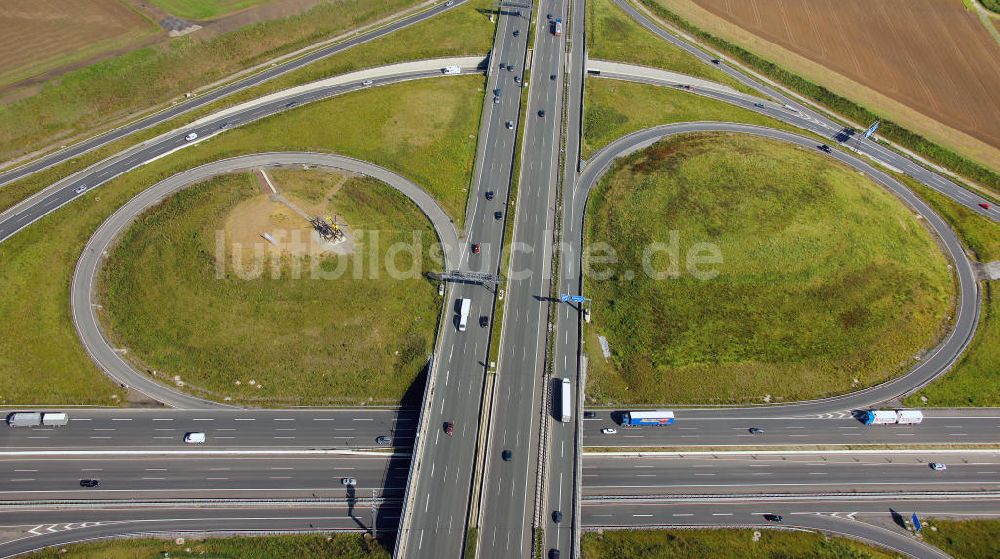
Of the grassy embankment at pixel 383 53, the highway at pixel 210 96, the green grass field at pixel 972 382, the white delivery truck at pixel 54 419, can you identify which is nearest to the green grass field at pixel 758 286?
the green grass field at pixel 972 382

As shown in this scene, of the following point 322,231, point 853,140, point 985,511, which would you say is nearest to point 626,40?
point 853,140

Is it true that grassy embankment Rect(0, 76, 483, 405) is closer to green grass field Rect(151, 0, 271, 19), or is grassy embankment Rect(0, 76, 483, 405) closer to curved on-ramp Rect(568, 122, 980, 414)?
curved on-ramp Rect(568, 122, 980, 414)

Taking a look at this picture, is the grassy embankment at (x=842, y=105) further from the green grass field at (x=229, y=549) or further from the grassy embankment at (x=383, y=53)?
the green grass field at (x=229, y=549)

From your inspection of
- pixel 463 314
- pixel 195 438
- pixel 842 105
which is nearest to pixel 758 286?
pixel 463 314

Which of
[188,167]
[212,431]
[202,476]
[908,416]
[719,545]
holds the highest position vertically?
[188,167]

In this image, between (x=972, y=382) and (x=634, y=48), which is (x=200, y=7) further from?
(x=972, y=382)
